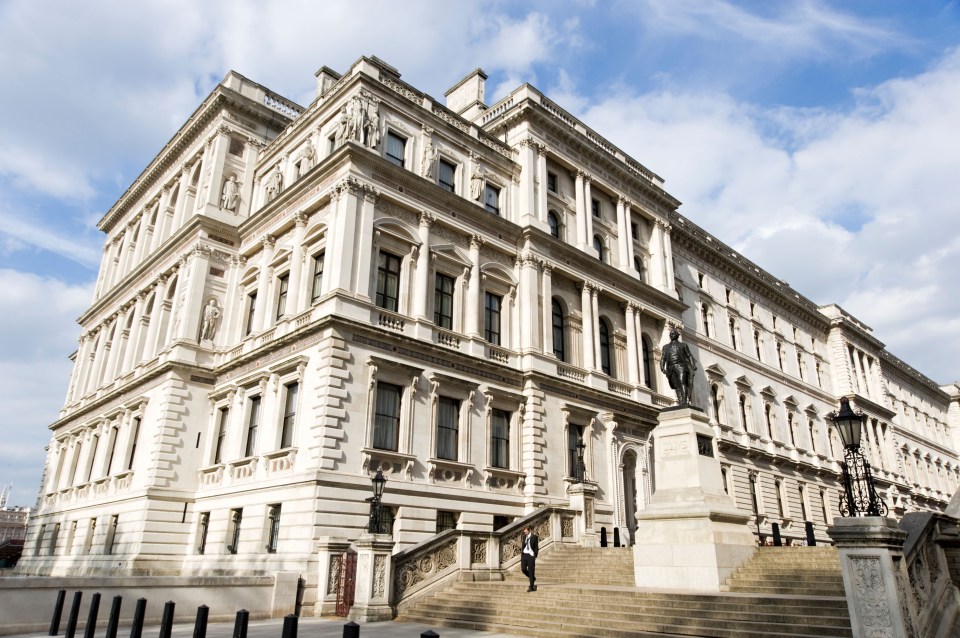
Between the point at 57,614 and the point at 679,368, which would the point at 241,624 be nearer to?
the point at 57,614

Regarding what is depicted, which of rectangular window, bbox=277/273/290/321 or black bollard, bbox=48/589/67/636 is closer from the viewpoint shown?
black bollard, bbox=48/589/67/636

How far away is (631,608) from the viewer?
13914 mm

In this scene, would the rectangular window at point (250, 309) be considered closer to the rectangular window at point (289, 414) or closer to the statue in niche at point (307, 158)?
the statue in niche at point (307, 158)

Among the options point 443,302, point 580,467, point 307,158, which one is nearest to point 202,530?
point 443,302

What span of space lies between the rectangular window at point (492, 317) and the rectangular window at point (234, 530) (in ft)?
37.8

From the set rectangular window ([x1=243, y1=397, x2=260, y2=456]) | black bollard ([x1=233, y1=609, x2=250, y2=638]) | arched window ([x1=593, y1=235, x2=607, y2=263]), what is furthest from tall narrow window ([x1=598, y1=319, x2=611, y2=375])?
black bollard ([x1=233, y1=609, x2=250, y2=638])

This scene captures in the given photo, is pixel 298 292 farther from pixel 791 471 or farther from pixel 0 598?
pixel 791 471

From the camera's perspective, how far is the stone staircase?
1205cm

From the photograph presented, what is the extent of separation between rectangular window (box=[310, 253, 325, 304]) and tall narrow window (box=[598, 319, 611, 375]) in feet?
45.6

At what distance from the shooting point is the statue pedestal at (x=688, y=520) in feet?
51.4

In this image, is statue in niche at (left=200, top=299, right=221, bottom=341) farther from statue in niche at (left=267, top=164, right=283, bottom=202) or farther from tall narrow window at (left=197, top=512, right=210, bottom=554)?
tall narrow window at (left=197, top=512, right=210, bottom=554)

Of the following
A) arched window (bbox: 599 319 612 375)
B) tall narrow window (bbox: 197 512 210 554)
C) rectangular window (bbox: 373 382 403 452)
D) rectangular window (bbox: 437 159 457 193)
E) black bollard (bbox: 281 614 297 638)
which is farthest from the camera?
arched window (bbox: 599 319 612 375)

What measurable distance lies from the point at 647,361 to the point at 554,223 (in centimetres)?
898

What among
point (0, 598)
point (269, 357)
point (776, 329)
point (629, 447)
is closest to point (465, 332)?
point (269, 357)
